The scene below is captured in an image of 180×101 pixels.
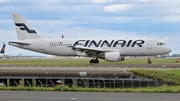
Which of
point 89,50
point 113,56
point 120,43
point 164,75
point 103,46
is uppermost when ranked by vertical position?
point 120,43

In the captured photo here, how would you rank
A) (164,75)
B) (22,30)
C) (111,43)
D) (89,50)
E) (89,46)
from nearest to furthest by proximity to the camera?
(164,75) < (89,50) < (111,43) < (89,46) < (22,30)

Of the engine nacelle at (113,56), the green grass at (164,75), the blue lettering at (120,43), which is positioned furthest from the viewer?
the blue lettering at (120,43)

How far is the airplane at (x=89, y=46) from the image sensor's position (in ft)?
157

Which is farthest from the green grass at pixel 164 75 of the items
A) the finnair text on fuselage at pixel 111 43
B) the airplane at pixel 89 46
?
the finnair text on fuselage at pixel 111 43

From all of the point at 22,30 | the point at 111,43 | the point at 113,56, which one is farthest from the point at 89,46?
the point at 22,30

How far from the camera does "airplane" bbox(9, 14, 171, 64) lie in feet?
157

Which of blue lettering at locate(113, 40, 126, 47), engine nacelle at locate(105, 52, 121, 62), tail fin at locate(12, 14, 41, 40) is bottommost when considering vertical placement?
engine nacelle at locate(105, 52, 121, 62)

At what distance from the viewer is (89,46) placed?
1969 inches

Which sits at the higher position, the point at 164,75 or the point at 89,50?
the point at 89,50

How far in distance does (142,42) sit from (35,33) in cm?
1446

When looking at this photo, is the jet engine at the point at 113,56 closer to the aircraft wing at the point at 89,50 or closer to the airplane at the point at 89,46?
the airplane at the point at 89,46

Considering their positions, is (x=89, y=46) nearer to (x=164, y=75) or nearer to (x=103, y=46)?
(x=103, y=46)

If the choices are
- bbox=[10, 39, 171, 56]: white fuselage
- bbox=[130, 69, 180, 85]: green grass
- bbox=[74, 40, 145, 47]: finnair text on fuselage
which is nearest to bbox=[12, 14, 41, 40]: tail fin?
bbox=[10, 39, 171, 56]: white fuselage

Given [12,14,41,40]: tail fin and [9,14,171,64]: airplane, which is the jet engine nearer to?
[9,14,171,64]: airplane
